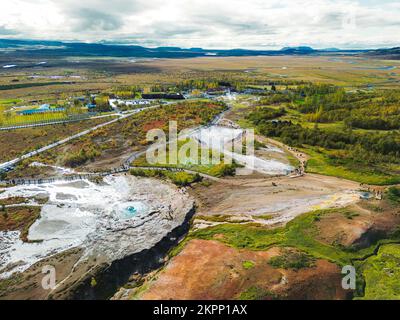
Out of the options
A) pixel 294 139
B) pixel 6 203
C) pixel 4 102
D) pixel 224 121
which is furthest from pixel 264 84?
pixel 6 203

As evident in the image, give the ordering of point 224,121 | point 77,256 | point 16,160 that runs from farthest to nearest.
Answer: point 224,121 → point 16,160 → point 77,256

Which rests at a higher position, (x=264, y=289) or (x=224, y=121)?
(x=224, y=121)

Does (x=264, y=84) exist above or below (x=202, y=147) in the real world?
above

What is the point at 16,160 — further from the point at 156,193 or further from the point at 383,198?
the point at 383,198

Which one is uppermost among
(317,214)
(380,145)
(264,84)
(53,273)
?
(264,84)

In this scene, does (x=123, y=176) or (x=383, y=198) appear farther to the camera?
(x=123, y=176)

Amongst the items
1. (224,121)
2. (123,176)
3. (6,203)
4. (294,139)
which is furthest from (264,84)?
(6,203)

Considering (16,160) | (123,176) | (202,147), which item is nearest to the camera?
(123,176)

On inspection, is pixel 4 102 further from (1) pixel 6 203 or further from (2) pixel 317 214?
(2) pixel 317 214

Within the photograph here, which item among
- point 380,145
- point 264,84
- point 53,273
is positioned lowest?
point 53,273
